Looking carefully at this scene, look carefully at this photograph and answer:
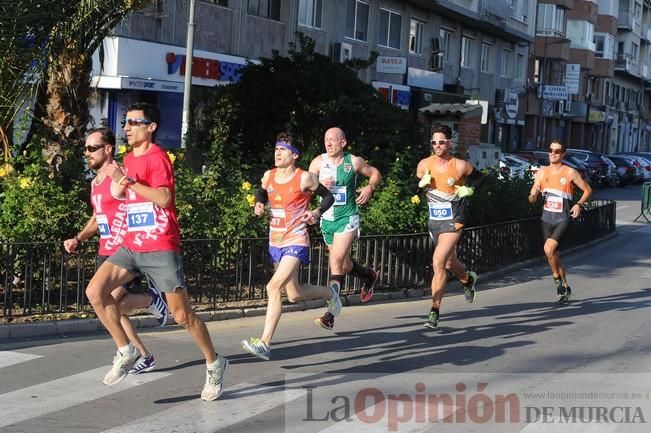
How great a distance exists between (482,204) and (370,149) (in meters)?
2.20

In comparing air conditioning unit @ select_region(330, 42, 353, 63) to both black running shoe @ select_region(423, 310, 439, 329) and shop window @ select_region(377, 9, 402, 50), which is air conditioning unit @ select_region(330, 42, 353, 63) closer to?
shop window @ select_region(377, 9, 402, 50)

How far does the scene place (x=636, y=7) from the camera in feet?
277

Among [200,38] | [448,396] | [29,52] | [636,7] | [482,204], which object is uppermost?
[636,7]

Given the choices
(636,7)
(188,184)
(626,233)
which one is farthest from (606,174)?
(636,7)

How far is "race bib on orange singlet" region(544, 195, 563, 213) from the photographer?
12.1 metres

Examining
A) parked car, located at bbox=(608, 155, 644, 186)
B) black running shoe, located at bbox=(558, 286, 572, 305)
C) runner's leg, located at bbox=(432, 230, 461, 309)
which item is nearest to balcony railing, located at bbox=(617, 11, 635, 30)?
parked car, located at bbox=(608, 155, 644, 186)

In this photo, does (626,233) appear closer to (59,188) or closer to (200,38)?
(200,38)

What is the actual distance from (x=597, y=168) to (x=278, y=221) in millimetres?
37943

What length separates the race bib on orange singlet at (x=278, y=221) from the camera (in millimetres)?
7781

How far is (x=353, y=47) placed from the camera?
3388 centimetres

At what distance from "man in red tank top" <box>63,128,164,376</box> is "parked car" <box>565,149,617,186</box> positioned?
37.0 meters

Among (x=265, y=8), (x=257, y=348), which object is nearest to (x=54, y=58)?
(x=257, y=348)

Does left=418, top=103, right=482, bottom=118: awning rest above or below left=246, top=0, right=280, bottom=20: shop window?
below

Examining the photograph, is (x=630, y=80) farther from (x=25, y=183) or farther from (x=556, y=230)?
(x=25, y=183)
